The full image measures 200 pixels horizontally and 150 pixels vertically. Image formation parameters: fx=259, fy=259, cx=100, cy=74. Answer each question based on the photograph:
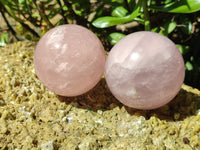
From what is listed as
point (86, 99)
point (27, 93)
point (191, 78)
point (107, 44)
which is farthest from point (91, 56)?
point (191, 78)

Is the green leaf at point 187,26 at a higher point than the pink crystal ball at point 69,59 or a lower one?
lower

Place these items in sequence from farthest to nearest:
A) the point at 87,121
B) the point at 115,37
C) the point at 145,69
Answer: the point at 115,37 < the point at 87,121 < the point at 145,69

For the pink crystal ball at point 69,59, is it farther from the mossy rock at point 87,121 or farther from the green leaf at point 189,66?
the green leaf at point 189,66

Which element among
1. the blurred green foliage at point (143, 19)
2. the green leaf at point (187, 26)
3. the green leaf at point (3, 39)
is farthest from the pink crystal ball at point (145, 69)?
the green leaf at point (3, 39)

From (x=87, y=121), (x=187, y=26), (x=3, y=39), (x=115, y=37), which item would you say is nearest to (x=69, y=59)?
(x=87, y=121)

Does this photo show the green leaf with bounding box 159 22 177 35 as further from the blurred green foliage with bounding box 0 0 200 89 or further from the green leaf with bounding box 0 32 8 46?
the green leaf with bounding box 0 32 8 46

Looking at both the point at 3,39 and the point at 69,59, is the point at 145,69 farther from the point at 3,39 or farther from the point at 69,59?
the point at 3,39
